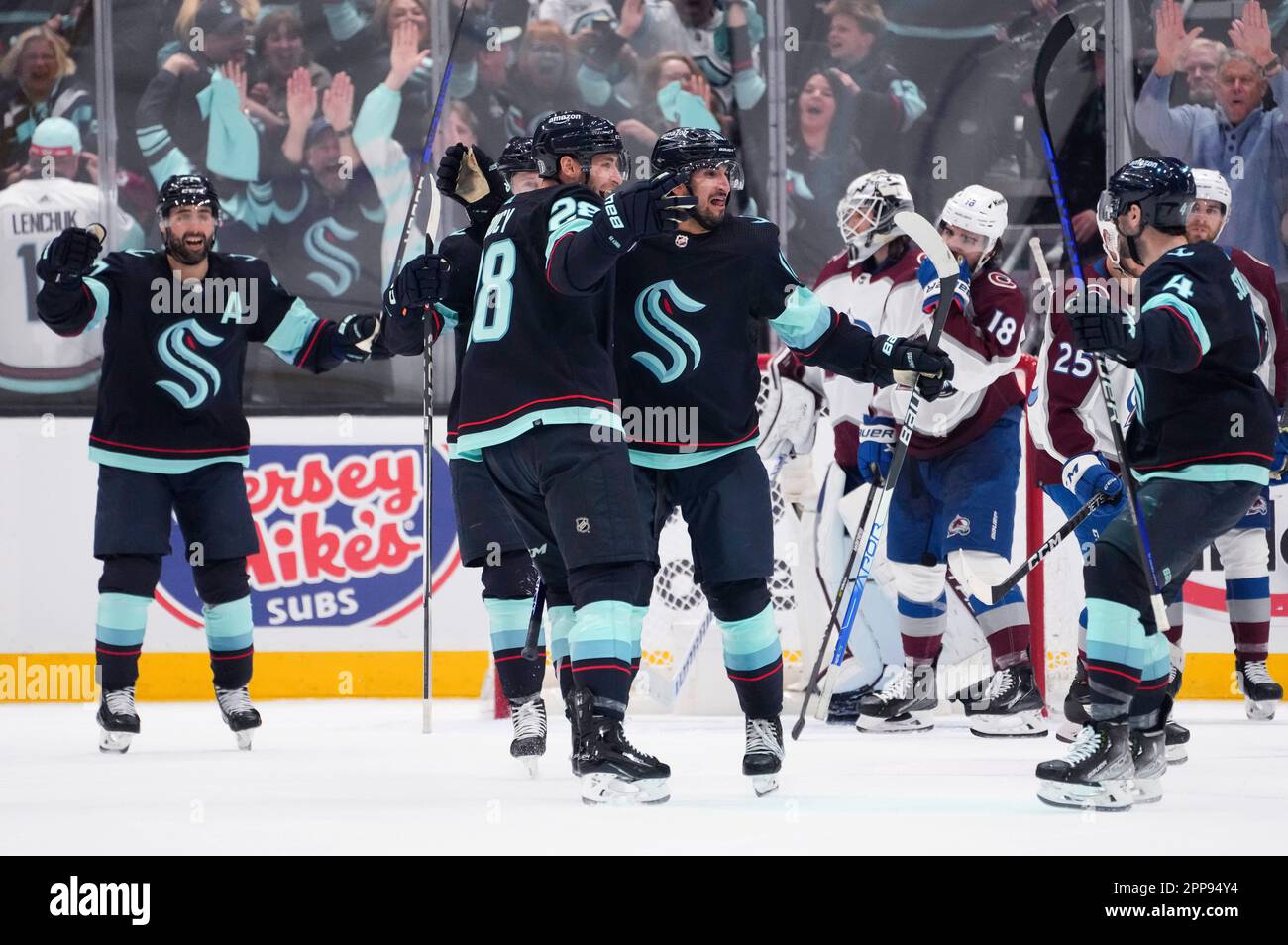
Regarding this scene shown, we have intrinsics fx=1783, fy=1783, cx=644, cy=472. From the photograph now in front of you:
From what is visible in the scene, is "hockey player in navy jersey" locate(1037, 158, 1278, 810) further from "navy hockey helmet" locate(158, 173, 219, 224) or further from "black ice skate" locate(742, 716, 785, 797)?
"navy hockey helmet" locate(158, 173, 219, 224)

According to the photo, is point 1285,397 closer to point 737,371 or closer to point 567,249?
point 737,371

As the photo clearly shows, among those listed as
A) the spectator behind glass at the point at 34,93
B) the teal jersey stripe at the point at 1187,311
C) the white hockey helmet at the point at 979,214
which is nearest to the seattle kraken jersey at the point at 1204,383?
the teal jersey stripe at the point at 1187,311

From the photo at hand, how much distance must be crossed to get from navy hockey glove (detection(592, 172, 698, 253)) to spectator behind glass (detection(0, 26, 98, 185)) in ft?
12.5

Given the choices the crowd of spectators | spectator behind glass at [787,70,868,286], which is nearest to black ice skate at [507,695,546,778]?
the crowd of spectators

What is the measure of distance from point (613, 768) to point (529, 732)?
2.32ft

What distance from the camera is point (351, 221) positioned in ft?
20.9

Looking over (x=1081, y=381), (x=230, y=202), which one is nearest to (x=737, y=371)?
(x=1081, y=381)

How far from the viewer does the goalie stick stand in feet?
12.2

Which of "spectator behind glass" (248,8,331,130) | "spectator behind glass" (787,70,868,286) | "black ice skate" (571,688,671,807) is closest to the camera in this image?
"black ice skate" (571,688,671,807)

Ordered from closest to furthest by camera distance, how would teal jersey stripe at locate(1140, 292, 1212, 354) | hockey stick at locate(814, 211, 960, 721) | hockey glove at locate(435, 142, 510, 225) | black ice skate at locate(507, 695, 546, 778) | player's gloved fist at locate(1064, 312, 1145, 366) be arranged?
→ player's gloved fist at locate(1064, 312, 1145, 366) → teal jersey stripe at locate(1140, 292, 1212, 354) → hockey stick at locate(814, 211, 960, 721) → black ice skate at locate(507, 695, 546, 778) → hockey glove at locate(435, 142, 510, 225)

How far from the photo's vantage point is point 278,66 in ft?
21.0

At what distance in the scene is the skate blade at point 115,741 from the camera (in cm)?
440

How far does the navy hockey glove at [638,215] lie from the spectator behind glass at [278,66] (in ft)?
11.9

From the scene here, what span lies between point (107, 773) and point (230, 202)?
9.52 ft
